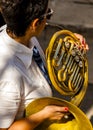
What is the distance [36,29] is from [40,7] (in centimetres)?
10

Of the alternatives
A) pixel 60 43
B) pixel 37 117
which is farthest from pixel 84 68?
pixel 37 117

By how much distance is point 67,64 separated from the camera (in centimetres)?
212

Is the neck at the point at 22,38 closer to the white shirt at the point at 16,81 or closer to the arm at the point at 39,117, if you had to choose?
the white shirt at the point at 16,81

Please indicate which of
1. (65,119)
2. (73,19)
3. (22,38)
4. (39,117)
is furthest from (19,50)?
(73,19)

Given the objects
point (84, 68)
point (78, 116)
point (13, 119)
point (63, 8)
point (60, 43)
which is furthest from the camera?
point (63, 8)

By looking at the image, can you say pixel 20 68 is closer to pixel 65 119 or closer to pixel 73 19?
pixel 65 119

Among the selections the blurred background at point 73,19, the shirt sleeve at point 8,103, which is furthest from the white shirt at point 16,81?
the blurred background at point 73,19

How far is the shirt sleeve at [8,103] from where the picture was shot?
1670 millimetres

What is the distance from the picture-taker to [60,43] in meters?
2.06

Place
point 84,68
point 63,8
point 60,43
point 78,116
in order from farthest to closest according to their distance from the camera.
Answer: point 63,8 < point 84,68 < point 60,43 < point 78,116

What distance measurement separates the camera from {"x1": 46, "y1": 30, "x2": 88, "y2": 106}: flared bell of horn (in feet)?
6.56

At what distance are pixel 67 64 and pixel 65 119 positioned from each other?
1.05 ft

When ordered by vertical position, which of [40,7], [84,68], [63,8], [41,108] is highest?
[40,7]

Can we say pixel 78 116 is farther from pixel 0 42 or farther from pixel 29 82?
pixel 0 42
